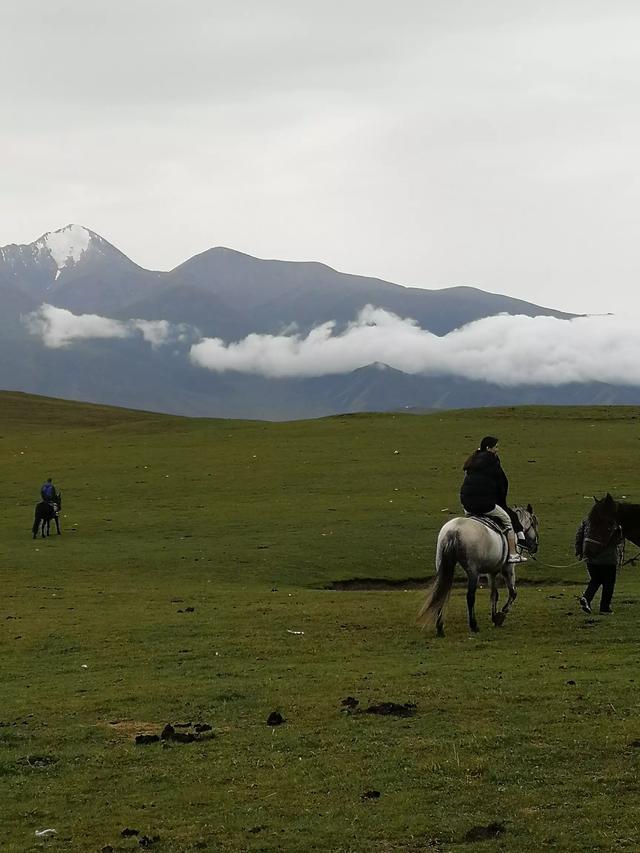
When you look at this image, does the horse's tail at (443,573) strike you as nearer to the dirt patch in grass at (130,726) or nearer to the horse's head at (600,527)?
the horse's head at (600,527)

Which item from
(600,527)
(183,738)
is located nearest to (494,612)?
(600,527)

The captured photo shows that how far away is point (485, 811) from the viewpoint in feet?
32.9

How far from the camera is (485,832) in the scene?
9484 mm

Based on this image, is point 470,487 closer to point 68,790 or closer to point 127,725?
point 127,725

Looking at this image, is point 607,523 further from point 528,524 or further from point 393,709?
point 393,709

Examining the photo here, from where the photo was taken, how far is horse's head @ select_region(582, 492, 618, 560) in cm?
1980

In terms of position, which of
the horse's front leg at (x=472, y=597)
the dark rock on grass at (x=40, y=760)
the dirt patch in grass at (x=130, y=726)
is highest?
the horse's front leg at (x=472, y=597)

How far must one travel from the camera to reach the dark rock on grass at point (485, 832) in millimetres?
9383

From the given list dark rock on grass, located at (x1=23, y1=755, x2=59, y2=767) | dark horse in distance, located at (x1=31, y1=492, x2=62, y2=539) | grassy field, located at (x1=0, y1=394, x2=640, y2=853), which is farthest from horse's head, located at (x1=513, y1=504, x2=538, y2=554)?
dark horse in distance, located at (x1=31, y1=492, x2=62, y2=539)

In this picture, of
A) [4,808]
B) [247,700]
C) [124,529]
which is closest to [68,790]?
[4,808]

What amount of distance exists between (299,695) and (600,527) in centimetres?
809

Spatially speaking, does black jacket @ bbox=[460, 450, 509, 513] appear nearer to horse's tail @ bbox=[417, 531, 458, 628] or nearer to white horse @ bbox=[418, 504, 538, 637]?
white horse @ bbox=[418, 504, 538, 637]

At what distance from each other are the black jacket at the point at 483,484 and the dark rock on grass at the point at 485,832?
34.1ft

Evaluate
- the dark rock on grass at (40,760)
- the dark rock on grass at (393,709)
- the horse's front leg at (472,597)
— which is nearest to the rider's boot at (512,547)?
the horse's front leg at (472,597)
